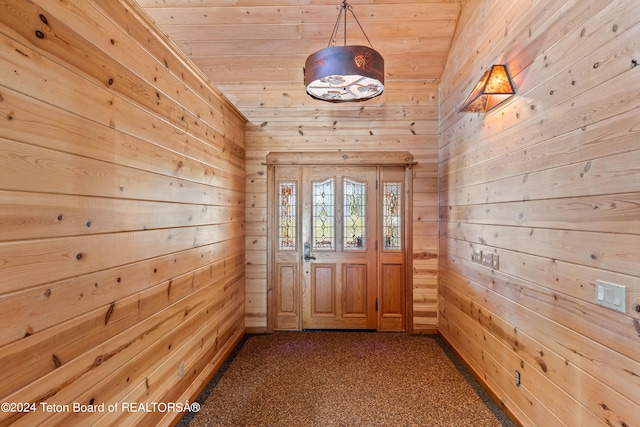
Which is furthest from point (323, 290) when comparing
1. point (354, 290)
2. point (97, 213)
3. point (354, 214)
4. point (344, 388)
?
point (97, 213)

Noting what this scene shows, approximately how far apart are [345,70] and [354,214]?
2205mm

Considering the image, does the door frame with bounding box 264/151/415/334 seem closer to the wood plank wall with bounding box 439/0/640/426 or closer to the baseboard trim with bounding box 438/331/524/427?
the baseboard trim with bounding box 438/331/524/427

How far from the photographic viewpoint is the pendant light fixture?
6.41 ft

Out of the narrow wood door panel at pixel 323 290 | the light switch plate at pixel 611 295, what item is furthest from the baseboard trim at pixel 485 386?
the narrow wood door panel at pixel 323 290

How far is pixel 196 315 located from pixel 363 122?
2.80 meters

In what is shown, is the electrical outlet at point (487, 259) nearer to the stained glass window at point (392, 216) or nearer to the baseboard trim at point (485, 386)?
the baseboard trim at point (485, 386)

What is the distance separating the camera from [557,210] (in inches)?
68.4

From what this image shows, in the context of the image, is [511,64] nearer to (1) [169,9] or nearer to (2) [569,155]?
(2) [569,155]

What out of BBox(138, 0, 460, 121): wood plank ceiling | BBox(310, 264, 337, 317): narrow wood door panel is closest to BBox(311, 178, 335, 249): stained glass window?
BBox(310, 264, 337, 317): narrow wood door panel

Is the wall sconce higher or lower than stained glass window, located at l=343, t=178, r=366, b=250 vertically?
higher

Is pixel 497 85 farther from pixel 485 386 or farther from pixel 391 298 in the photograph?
pixel 391 298

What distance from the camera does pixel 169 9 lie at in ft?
10.0

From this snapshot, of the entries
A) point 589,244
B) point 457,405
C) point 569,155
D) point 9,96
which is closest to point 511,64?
point 569,155

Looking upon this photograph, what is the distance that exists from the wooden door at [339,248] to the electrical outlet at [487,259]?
1.48 metres
